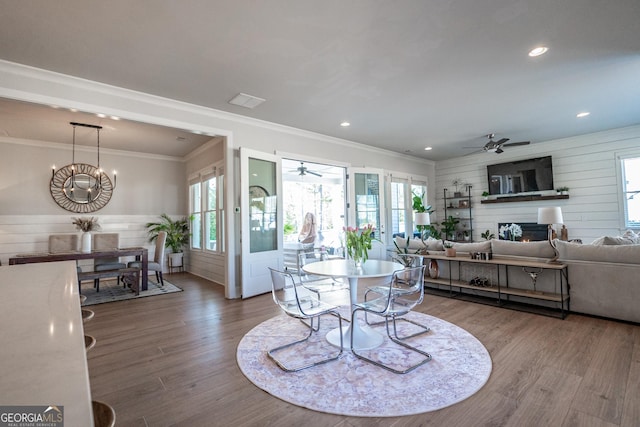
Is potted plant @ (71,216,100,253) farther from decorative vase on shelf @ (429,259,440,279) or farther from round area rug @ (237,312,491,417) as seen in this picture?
decorative vase on shelf @ (429,259,440,279)

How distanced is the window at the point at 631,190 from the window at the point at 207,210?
26.3 ft

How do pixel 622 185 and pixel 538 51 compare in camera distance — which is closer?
pixel 538 51

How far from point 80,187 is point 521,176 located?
993 centimetres

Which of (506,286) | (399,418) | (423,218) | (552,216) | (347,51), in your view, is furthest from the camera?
(423,218)

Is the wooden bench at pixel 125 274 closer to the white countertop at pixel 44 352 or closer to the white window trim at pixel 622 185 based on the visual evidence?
the white countertop at pixel 44 352

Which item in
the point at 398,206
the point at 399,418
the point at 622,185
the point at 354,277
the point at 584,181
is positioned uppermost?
the point at 584,181

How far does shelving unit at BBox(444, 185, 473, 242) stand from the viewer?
322 inches

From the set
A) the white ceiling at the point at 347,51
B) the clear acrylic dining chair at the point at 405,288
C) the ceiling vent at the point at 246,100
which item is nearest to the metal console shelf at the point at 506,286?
the clear acrylic dining chair at the point at 405,288

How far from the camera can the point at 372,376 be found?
91.9 inches

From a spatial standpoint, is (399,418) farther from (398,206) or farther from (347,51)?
(398,206)

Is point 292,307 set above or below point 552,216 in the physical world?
below

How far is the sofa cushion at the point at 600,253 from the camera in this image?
3.31m

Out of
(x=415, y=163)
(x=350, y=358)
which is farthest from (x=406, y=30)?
(x=415, y=163)

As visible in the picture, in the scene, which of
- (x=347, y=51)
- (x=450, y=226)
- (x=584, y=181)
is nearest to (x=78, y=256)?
(x=347, y=51)
